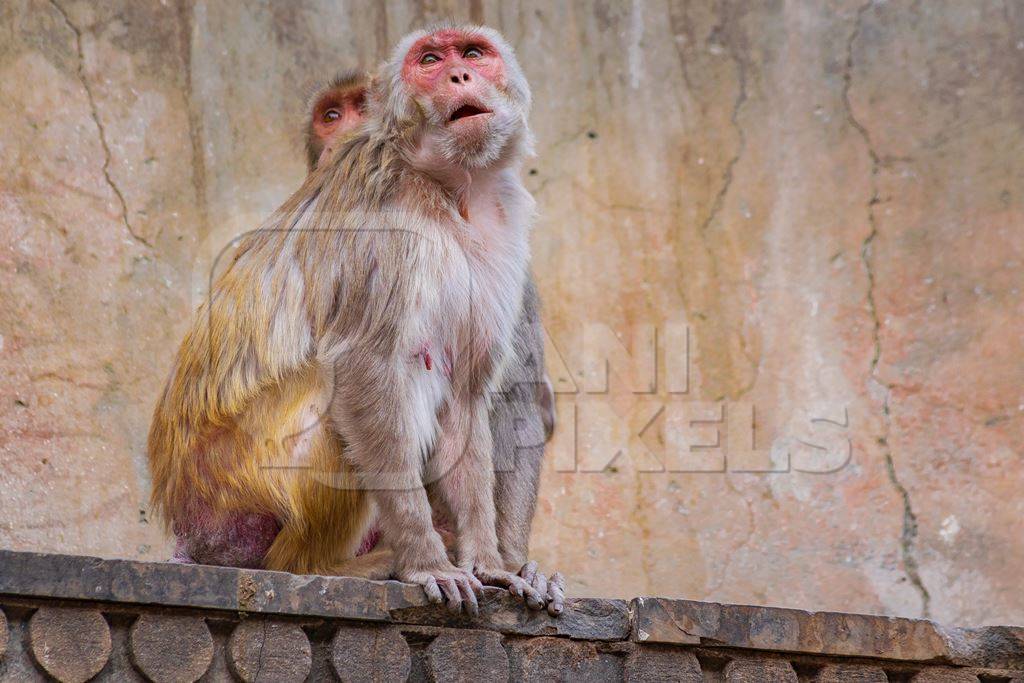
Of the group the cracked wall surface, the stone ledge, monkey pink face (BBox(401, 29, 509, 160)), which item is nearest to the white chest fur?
monkey pink face (BBox(401, 29, 509, 160))

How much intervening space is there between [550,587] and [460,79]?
139 centimetres

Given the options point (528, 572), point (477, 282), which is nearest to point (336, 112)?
point (477, 282)

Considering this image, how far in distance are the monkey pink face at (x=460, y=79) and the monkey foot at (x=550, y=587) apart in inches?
45.5

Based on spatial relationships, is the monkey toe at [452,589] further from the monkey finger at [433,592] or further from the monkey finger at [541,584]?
the monkey finger at [541,584]

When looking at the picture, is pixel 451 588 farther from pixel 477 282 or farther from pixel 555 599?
pixel 477 282

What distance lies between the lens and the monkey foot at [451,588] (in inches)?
134

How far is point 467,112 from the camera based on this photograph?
397 cm

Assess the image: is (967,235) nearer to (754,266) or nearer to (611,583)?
(754,266)

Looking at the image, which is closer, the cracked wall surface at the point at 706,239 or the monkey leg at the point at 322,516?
the monkey leg at the point at 322,516

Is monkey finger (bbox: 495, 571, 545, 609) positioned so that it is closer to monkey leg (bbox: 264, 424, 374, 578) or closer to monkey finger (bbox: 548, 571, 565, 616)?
monkey finger (bbox: 548, 571, 565, 616)

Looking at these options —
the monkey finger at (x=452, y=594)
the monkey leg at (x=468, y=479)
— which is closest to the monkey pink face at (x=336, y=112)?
the monkey leg at (x=468, y=479)

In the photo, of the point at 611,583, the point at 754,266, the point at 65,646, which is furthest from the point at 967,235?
the point at 65,646

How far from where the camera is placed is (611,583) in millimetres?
5586

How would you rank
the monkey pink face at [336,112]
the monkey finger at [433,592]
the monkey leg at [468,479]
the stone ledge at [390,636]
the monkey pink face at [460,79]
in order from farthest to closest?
the monkey pink face at [336,112] < the monkey pink face at [460,79] < the monkey leg at [468,479] < the monkey finger at [433,592] < the stone ledge at [390,636]
